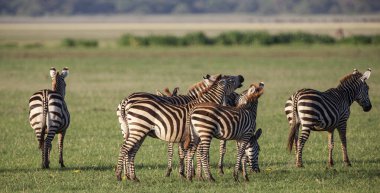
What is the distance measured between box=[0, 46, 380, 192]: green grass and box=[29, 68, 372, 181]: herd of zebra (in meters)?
0.40

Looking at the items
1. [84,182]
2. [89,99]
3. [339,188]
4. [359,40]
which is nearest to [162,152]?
[84,182]

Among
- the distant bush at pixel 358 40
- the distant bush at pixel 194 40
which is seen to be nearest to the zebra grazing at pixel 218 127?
the distant bush at pixel 358 40

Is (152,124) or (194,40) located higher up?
(194,40)

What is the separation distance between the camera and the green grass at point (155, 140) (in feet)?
44.0

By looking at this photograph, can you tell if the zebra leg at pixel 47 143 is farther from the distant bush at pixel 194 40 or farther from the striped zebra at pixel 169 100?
the distant bush at pixel 194 40

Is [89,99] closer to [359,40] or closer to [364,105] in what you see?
[364,105]

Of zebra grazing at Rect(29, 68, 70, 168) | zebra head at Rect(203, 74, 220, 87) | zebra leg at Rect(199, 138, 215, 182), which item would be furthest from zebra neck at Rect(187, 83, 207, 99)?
zebra grazing at Rect(29, 68, 70, 168)

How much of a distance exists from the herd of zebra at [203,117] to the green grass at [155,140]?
15.7 inches

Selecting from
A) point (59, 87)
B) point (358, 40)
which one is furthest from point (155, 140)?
point (358, 40)

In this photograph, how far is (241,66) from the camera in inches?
1662

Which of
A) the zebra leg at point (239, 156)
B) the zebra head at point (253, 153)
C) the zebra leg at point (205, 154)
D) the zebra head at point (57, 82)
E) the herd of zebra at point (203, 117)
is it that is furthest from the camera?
the zebra head at point (57, 82)

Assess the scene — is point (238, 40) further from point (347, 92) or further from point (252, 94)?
point (252, 94)

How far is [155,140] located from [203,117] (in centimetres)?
635

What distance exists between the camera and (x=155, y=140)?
63.0 feet
